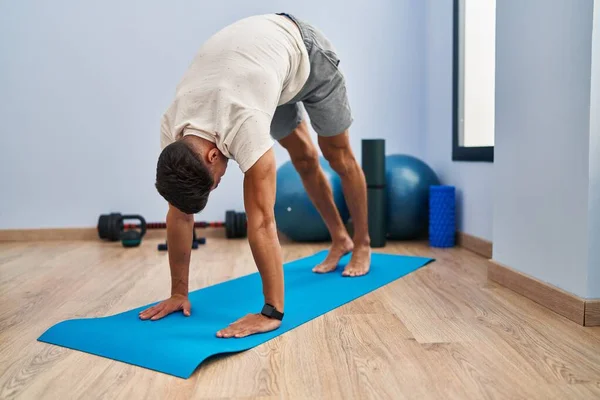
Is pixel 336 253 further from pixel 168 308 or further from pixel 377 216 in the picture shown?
pixel 168 308

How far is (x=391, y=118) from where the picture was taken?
4.09 m

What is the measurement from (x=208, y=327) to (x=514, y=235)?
126cm

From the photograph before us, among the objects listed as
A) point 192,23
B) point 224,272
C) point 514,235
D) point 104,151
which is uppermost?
point 192,23

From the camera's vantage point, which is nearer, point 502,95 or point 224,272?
point 502,95

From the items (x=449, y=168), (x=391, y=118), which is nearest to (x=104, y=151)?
(x=391, y=118)

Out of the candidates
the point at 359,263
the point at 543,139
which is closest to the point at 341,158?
the point at 359,263

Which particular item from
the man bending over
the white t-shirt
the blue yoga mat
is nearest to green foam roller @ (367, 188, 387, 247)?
the blue yoga mat

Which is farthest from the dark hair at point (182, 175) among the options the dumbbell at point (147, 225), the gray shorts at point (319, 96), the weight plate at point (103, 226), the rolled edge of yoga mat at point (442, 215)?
the weight plate at point (103, 226)

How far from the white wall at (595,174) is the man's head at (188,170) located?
44.9 inches

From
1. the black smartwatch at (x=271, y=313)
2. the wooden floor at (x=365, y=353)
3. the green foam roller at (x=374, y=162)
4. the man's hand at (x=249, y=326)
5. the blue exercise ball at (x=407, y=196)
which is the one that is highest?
the green foam roller at (x=374, y=162)

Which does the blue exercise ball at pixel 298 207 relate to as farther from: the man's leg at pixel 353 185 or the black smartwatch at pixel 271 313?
the black smartwatch at pixel 271 313

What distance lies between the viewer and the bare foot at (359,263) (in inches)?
103

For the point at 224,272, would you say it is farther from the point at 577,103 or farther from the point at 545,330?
the point at 577,103

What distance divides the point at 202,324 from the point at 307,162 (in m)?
1.01
